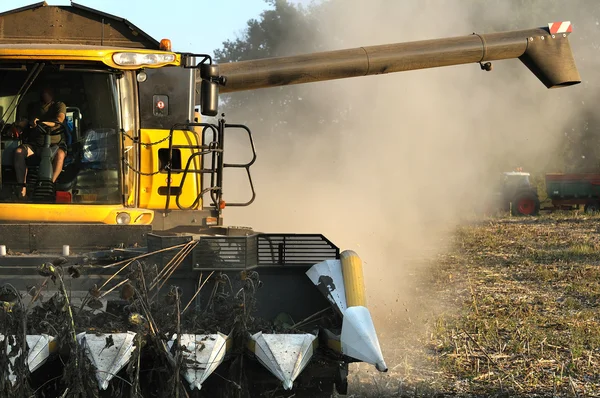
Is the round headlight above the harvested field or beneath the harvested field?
above

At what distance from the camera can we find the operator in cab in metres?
6.25

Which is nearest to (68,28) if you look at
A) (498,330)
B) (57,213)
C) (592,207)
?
(57,213)

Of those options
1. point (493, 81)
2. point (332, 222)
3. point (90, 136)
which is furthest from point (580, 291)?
point (493, 81)

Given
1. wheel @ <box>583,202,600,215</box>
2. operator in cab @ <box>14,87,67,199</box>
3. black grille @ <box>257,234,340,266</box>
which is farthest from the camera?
wheel @ <box>583,202,600,215</box>

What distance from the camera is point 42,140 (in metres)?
6.29

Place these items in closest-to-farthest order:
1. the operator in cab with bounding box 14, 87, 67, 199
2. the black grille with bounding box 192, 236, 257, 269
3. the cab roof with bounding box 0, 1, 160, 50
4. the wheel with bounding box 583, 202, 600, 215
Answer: the black grille with bounding box 192, 236, 257, 269 → the operator in cab with bounding box 14, 87, 67, 199 → the cab roof with bounding box 0, 1, 160, 50 → the wheel with bounding box 583, 202, 600, 215

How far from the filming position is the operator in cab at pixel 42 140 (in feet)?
20.5

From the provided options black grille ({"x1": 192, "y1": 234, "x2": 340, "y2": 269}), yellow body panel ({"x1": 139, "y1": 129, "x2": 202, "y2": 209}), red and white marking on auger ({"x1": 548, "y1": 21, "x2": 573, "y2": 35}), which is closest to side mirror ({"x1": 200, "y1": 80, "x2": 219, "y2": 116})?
yellow body panel ({"x1": 139, "y1": 129, "x2": 202, "y2": 209})

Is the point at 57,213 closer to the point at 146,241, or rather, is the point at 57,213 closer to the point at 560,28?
the point at 146,241

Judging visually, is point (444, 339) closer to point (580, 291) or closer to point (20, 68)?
point (580, 291)

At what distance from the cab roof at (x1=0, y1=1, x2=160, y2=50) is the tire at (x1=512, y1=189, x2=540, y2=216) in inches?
778

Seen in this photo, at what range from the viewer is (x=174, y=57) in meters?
6.54

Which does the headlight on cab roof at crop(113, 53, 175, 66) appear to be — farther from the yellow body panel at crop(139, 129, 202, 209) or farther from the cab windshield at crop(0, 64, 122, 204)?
the yellow body panel at crop(139, 129, 202, 209)

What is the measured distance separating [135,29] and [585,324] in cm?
480
